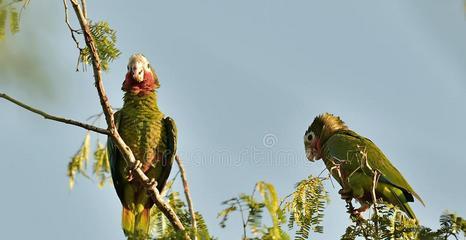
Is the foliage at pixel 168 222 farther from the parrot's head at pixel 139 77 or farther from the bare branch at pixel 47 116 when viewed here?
the parrot's head at pixel 139 77

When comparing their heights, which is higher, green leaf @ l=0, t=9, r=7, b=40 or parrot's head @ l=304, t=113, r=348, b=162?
parrot's head @ l=304, t=113, r=348, b=162

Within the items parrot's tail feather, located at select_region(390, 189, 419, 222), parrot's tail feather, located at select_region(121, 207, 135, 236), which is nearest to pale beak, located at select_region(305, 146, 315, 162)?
parrot's tail feather, located at select_region(390, 189, 419, 222)

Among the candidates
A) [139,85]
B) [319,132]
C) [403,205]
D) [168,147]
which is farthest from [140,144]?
[403,205]

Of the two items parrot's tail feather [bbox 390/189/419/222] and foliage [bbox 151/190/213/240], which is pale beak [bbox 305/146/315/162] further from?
foliage [bbox 151/190/213/240]

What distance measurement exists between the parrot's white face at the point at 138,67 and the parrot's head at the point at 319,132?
216cm

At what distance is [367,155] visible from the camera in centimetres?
618

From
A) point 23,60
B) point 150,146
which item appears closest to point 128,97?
point 150,146

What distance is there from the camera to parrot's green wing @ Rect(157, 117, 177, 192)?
6.14 metres

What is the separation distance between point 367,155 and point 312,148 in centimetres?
105

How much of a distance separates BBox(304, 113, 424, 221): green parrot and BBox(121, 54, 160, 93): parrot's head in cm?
207

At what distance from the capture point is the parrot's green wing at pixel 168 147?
6.14 metres

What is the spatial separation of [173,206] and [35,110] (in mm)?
1414

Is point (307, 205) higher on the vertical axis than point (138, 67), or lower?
lower

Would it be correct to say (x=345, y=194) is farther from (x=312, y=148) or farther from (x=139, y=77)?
(x=139, y=77)
